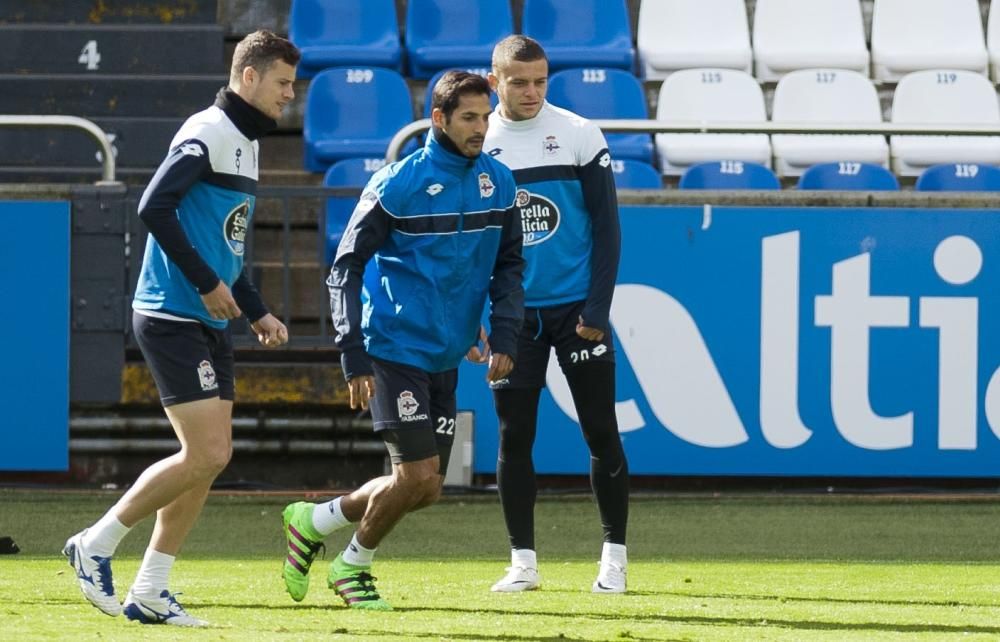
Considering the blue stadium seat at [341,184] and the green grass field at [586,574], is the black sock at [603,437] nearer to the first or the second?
the green grass field at [586,574]

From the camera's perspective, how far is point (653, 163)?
11875 mm

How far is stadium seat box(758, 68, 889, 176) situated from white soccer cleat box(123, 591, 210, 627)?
7.63 metres

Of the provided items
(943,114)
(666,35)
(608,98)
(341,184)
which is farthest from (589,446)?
(666,35)

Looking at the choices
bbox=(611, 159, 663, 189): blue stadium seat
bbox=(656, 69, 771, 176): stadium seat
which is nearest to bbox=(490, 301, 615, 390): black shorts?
bbox=(611, 159, 663, 189): blue stadium seat

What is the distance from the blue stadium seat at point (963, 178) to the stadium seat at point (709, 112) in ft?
4.45

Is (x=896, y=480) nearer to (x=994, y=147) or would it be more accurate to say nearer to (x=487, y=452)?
(x=487, y=452)

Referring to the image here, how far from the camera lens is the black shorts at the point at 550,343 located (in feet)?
20.8

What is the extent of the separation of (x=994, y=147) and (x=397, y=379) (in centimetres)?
772

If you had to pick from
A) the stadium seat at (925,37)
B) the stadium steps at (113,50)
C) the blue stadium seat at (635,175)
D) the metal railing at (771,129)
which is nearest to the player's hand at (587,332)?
the metal railing at (771,129)

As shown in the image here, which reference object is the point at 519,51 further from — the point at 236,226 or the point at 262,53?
the point at 236,226

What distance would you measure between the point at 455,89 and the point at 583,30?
7424 mm

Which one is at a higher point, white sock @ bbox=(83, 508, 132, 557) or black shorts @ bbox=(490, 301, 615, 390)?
black shorts @ bbox=(490, 301, 615, 390)

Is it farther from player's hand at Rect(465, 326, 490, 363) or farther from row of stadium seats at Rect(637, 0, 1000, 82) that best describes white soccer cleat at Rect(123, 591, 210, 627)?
row of stadium seats at Rect(637, 0, 1000, 82)

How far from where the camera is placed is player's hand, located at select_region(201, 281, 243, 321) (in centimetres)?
518
